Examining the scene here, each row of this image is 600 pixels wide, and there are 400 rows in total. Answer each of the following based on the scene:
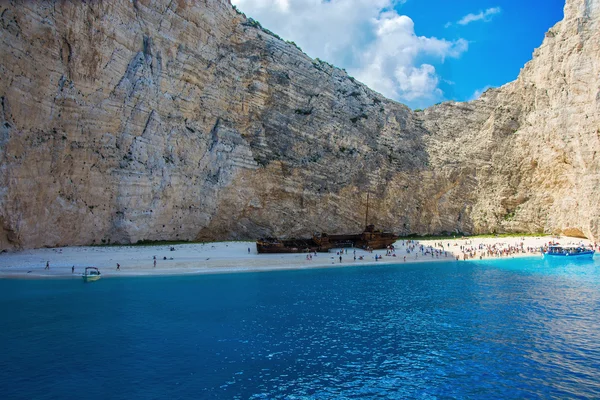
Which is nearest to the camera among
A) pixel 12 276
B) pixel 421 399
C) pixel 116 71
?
pixel 421 399

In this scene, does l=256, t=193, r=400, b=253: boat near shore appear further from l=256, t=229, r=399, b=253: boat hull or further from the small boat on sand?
the small boat on sand

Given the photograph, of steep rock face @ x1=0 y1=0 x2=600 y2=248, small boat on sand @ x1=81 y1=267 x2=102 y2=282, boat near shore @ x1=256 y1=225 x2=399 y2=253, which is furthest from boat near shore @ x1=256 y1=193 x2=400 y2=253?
small boat on sand @ x1=81 y1=267 x2=102 y2=282

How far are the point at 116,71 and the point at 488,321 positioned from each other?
38.8 m

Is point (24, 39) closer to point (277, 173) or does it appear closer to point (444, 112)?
point (277, 173)

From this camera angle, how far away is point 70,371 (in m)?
12.6

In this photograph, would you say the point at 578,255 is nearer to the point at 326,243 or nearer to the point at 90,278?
the point at 326,243

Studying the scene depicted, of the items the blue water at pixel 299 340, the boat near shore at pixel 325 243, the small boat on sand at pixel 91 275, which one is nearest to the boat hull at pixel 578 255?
the blue water at pixel 299 340

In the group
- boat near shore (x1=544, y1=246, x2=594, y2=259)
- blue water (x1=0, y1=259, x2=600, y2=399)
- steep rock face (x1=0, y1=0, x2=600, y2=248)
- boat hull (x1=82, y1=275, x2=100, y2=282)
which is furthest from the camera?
boat near shore (x1=544, y1=246, x2=594, y2=259)

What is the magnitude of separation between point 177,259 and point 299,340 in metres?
20.9

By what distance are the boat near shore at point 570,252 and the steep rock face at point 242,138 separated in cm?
604

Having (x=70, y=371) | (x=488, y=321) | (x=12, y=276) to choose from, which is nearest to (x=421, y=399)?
(x=488, y=321)

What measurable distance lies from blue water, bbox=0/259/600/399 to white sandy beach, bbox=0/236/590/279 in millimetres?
3034

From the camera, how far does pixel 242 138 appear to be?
154 feet

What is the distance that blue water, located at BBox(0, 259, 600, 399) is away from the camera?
11.5 metres
